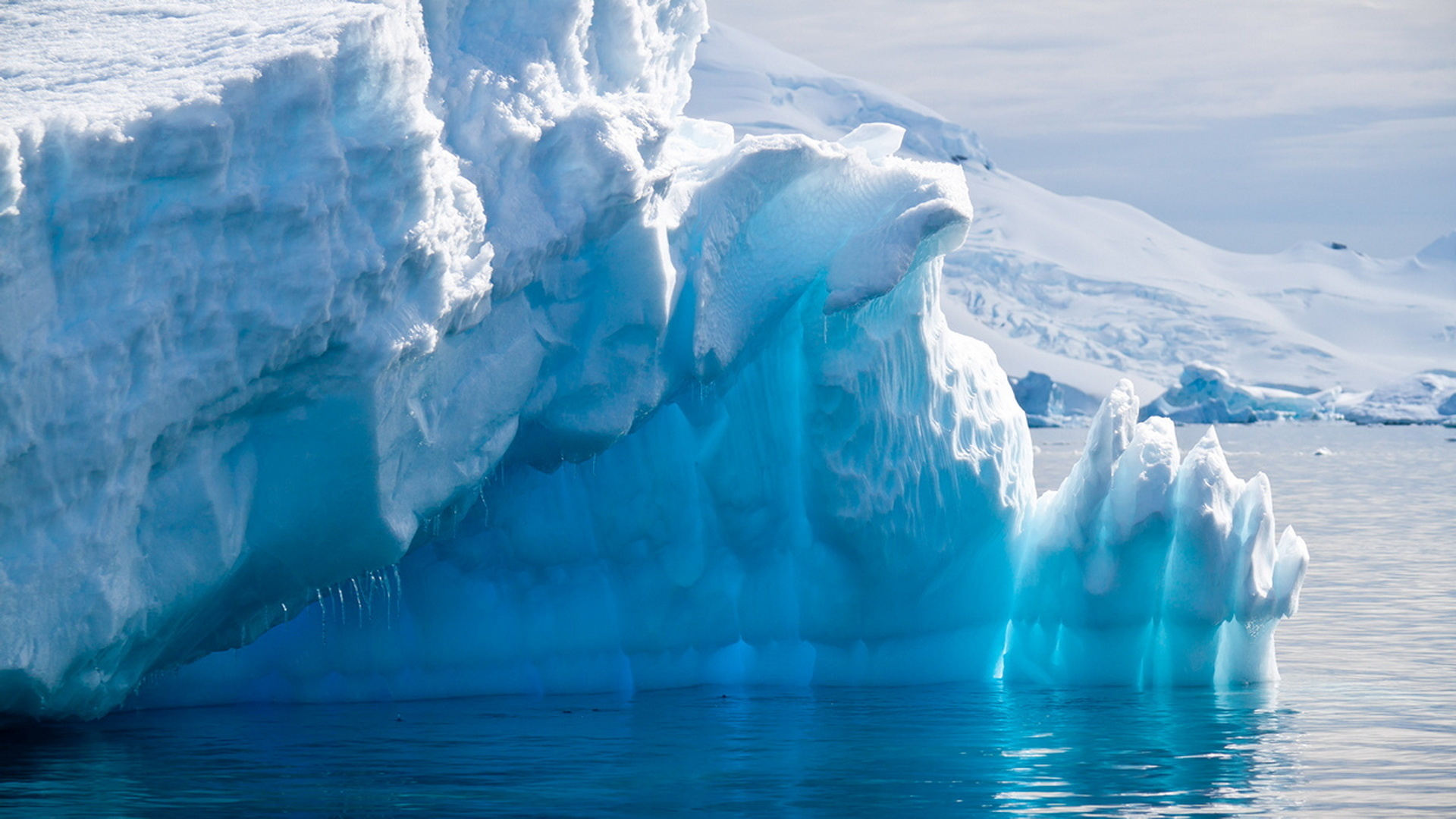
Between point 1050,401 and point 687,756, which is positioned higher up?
point 687,756

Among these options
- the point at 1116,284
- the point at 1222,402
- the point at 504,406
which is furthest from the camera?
the point at 1116,284

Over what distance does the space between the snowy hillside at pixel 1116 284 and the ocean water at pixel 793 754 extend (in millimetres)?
68209

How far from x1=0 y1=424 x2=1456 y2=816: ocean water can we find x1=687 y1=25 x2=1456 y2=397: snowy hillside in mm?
68209

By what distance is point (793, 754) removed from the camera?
8484mm

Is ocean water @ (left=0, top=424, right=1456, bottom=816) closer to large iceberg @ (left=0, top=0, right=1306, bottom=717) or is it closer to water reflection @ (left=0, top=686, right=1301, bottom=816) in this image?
water reflection @ (left=0, top=686, right=1301, bottom=816)

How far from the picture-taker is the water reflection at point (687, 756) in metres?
7.32

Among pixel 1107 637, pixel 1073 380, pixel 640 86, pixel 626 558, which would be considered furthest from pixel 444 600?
pixel 1073 380

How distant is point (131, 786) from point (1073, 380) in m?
73.4

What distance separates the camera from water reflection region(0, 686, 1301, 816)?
288 inches

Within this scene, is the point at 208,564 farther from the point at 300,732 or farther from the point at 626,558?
the point at 626,558

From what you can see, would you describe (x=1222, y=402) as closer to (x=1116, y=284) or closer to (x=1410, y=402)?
(x=1410, y=402)

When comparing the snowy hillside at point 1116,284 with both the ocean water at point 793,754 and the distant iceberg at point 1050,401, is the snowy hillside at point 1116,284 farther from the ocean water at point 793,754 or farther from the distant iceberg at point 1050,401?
the ocean water at point 793,754

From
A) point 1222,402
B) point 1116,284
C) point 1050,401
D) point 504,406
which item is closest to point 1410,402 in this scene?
point 1222,402

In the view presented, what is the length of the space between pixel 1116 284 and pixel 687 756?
9488 cm
